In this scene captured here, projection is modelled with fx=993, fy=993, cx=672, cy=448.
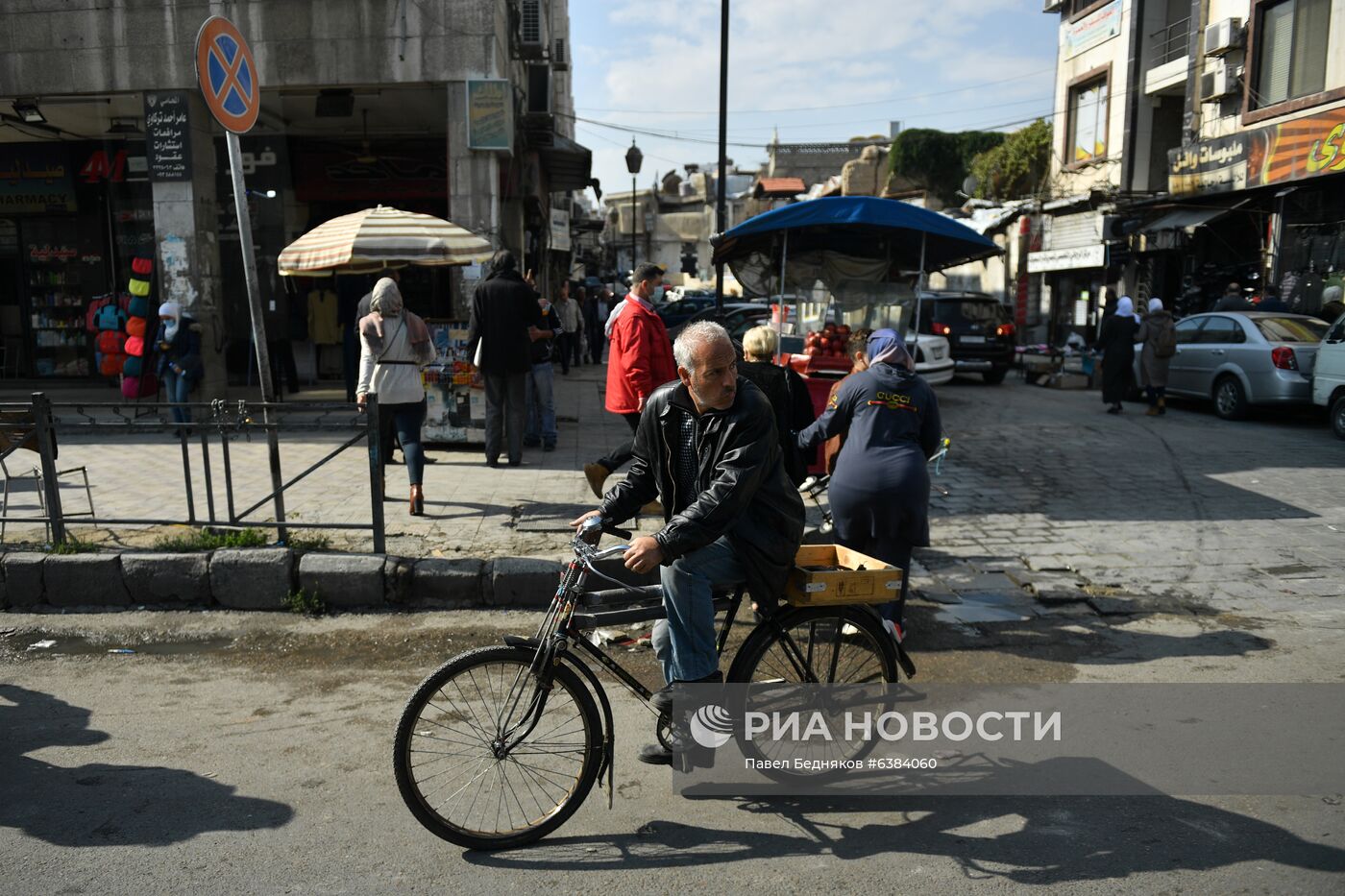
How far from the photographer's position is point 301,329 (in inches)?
647

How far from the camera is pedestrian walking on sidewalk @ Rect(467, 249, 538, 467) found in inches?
353

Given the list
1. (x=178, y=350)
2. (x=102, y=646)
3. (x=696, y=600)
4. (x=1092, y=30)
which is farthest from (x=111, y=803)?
(x=1092, y=30)

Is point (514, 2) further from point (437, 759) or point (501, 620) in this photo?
point (437, 759)

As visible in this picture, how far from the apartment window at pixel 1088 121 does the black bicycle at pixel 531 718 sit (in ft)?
78.7

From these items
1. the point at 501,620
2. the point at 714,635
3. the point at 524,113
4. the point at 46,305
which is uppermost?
the point at 524,113

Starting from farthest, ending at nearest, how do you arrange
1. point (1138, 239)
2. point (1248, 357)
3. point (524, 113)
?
point (1138, 239), point (524, 113), point (1248, 357)

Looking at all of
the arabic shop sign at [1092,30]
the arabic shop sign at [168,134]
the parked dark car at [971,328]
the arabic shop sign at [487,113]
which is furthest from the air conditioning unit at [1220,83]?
the arabic shop sign at [168,134]

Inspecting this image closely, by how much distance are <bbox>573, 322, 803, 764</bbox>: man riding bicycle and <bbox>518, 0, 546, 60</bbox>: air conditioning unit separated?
13419 millimetres

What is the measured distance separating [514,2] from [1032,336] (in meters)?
18.2

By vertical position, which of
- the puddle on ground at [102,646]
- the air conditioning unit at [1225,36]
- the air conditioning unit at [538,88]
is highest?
the air conditioning unit at [1225,36]

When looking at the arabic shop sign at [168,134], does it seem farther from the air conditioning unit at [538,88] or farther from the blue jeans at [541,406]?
the air conditioning unit at [538,88]

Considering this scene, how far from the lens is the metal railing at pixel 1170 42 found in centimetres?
2153

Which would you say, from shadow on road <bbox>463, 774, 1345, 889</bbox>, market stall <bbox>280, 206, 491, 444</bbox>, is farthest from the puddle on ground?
market stall <bbox>280, 206, 491, 444</bbox>

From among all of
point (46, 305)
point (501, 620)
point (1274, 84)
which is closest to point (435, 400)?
point (501, 620)
